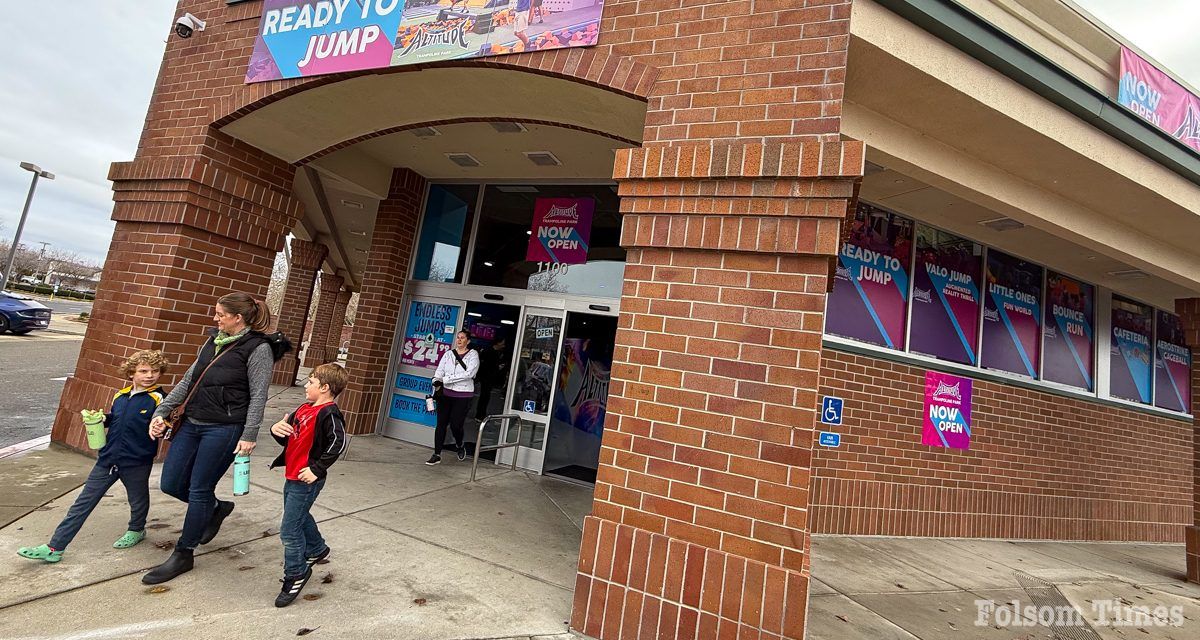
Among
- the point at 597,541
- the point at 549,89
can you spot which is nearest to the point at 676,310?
the point at 597,541

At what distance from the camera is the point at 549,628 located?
2611mm

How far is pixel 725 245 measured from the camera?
8.52 feet

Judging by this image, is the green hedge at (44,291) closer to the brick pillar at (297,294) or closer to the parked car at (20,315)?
the parked car at (20,315)

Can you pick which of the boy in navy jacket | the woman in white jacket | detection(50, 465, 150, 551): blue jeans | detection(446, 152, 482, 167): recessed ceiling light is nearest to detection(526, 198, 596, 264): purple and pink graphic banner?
detection(446, 152, 482, 167): recessed ceiling light

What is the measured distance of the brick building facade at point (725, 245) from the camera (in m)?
2.44

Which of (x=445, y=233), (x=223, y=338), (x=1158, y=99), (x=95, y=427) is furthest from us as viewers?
(x=445, y=233)

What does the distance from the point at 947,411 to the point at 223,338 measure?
699 centimetres

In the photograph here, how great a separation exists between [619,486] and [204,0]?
19.5 ft

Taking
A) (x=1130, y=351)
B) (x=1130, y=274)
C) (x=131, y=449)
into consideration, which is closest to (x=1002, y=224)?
(x=1130, y=274)

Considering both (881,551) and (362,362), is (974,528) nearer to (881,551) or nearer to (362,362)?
(881,551)

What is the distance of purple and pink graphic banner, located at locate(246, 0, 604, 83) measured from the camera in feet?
10.8

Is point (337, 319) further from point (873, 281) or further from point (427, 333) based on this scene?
point (873, 281)

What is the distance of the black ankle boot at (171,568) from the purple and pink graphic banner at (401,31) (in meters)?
3.39

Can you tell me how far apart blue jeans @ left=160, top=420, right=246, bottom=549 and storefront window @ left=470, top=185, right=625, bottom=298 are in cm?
415
